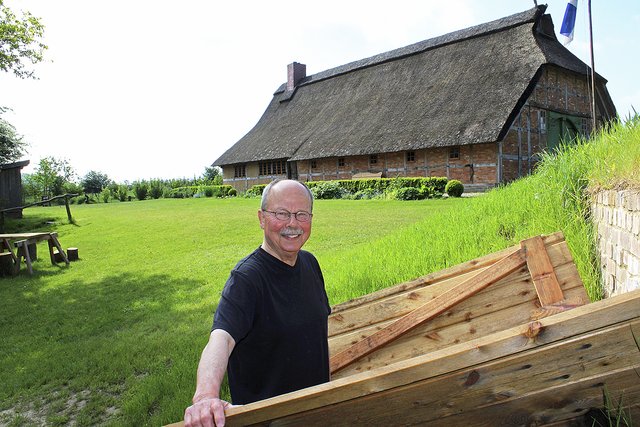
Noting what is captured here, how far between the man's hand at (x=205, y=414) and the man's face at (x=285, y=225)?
31.0 inches

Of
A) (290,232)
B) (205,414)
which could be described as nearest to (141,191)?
(290,232)

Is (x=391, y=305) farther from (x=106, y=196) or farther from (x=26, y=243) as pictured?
(x=106, y=196)

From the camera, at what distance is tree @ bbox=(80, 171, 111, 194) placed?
5344 centimetres

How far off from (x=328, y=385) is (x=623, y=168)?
2.97 metres

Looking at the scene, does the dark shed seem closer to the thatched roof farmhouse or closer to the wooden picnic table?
the wooden picnic table

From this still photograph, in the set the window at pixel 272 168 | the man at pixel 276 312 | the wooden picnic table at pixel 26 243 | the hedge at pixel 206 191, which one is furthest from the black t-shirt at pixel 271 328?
the hedge at pixel 206 191

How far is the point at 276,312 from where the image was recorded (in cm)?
219

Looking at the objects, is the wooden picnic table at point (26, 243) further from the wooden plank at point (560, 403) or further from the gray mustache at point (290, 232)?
the wooden plank at point (560, 403)

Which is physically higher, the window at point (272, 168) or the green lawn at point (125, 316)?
the window at point (272, 168)

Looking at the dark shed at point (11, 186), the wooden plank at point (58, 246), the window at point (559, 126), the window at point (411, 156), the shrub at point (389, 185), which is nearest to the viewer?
the wooden plank at point (58, 246)

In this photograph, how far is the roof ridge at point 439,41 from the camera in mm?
23422

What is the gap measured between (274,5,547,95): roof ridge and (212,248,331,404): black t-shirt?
24.7 m

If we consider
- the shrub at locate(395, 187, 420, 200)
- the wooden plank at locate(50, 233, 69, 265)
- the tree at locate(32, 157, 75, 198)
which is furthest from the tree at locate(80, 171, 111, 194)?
the wooden plank at locate(50, 233, 69, 265)

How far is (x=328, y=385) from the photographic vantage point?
174cm
